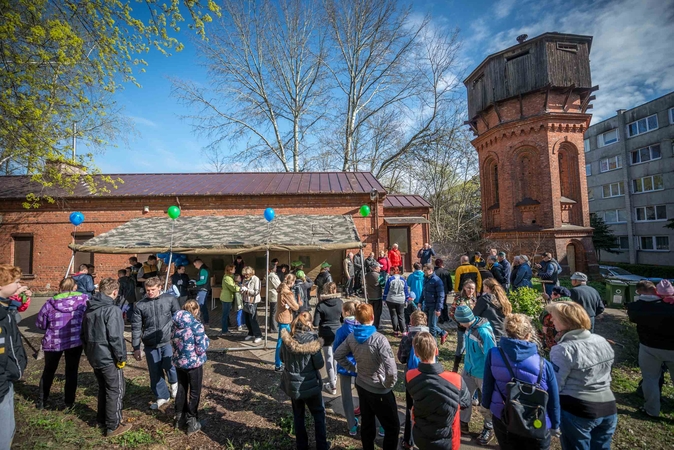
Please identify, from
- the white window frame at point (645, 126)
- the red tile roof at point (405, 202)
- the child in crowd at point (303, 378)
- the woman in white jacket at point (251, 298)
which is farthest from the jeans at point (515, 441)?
the white window frame at point (645, 126)

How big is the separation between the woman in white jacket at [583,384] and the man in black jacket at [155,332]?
15.7 feet

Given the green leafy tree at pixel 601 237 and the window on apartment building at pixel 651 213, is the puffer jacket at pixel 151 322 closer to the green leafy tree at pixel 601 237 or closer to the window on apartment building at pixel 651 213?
the green leafy tree at pixel 601 237

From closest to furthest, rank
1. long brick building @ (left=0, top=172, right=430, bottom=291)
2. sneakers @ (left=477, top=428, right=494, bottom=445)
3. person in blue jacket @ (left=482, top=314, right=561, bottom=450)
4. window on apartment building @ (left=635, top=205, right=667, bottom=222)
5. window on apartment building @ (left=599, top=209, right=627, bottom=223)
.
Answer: person in blue jacket @ (left=482, top=314, right=561, bottom=450)
sneakers @ (left=477, top=428, right=494, bottom=445)
long brick building @ (left=0, top=172, right=430, bottom=291)
window on apartment building @ (left=635, top=205, right=667, bottom=222)
window on apartment building @ (left=599, top=209, right=627, bottom=223)

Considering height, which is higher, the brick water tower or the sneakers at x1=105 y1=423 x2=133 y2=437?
the brick water tower

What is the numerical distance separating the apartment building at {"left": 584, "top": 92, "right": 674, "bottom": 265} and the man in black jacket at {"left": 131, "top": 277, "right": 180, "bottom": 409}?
34.9m

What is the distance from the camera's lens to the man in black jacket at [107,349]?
11.9ft

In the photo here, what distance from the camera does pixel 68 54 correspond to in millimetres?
7902

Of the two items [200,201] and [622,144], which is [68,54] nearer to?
[200,201]

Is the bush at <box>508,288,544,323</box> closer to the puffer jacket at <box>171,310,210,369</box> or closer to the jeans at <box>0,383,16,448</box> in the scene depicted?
the puffer jacket at <box>171,310,210,369</box>

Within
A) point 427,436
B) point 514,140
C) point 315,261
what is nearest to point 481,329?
point 427,436

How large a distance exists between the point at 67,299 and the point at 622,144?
39.0 m

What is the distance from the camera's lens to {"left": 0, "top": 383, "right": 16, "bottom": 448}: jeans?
8.59 ft

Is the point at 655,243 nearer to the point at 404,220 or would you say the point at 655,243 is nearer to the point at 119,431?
the point at 404,220

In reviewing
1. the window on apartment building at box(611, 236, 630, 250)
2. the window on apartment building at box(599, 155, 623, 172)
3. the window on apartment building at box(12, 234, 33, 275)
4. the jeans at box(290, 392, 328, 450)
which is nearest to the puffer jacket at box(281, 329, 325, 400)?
the jeans at box(290, 392, 328, 450)
